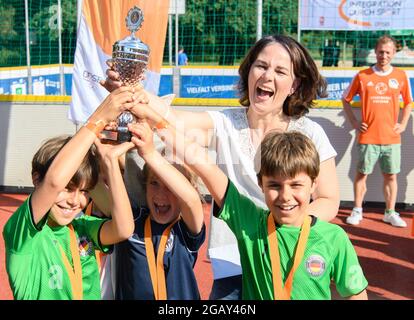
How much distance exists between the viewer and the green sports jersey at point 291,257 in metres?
2.06

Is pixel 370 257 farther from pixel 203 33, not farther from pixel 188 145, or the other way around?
pixel 203 33

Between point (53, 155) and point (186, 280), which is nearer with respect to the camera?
point (53, 155)

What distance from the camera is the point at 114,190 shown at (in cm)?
209

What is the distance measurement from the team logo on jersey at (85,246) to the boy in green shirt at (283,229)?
48 centimetres

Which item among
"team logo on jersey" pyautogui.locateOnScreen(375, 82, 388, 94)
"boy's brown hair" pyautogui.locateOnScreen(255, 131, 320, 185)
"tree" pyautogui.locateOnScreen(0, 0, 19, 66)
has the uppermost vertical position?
→ "tree" pyautogui.locateOnScreen(0, 0, 19, 66)

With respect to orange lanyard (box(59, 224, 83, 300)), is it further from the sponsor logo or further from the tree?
the tree

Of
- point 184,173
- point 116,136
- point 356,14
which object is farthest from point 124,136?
point 356,14

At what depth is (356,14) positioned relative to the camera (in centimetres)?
926

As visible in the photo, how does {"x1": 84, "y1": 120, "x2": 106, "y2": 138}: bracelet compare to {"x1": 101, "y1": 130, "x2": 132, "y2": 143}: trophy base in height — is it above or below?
above

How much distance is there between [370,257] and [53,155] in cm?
394

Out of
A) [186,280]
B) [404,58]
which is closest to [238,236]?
[186,280]

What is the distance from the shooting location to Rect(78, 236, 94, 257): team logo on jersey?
226 centimetres

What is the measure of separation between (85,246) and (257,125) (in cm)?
81

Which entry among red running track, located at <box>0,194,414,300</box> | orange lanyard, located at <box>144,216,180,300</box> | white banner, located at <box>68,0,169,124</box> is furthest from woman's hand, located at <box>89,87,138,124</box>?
white banner, located at <box>68,0,169,124</box>
